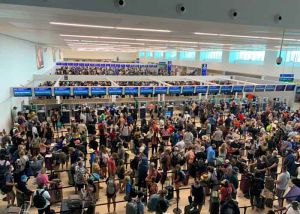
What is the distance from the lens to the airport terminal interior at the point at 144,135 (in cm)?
495

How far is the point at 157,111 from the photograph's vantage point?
18.1 m

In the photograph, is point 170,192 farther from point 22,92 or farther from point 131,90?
point 22,92

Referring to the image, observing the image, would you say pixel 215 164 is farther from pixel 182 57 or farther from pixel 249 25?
pixel 182 57

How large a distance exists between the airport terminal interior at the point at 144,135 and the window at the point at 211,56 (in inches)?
605

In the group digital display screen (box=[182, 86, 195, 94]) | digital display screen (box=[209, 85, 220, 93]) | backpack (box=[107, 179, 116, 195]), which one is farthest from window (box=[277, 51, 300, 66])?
backpack (box=[107, 179, 116, 195])

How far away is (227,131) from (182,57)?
3634cm

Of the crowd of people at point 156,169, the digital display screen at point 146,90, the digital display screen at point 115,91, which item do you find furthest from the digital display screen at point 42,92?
the digital display screen at point 146,90

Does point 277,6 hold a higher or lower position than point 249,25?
higher

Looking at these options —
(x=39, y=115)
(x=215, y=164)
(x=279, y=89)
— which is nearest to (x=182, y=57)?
(x=279, y=89)

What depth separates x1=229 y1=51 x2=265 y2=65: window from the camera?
2875 cm

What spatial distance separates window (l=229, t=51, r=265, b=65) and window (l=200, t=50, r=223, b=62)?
111 inches

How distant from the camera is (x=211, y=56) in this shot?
3831 cm

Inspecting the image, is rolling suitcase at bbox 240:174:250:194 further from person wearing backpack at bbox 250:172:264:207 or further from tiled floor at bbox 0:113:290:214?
person wearing backpack at bbox 250:172:264:207

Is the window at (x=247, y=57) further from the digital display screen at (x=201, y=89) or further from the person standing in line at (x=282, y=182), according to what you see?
the person standing in line at (x=282, y=182)
